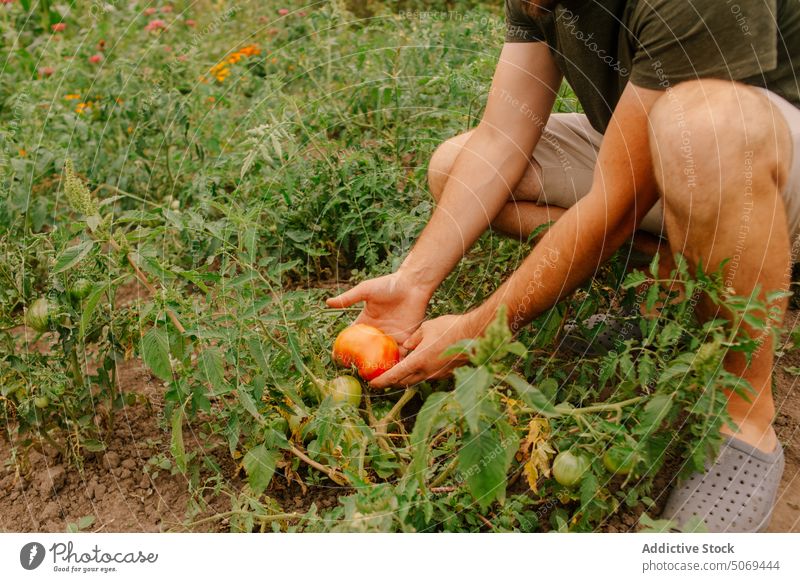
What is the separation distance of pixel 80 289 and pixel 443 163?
3.68 feet

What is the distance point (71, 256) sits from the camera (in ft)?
5.46

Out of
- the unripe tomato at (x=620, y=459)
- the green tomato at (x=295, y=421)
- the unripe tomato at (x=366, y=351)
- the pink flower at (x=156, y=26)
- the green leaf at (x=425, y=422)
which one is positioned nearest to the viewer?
the green leaf at (x=425, y=422)

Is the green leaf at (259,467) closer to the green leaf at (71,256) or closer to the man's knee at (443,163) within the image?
the green leaf at (71,256)

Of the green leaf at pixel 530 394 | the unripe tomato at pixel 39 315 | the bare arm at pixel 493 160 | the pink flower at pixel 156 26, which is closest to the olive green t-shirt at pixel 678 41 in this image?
the bare arm at pixel 493 160

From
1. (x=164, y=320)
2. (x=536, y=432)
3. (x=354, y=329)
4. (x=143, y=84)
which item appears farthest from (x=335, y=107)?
(x=536, y=432)

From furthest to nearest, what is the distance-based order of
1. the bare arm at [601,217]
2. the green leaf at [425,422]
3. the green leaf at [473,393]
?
the bare arm at [601,217], the green leaf at [425,422], the green leaf at [473,393]

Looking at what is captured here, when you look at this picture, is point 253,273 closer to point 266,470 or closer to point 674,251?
point 266,470

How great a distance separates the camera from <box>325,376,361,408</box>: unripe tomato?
6.21 ft

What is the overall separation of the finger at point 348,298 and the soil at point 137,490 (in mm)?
473

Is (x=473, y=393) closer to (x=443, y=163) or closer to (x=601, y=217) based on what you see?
(x=601, y=217)

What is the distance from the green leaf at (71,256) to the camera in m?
1.61

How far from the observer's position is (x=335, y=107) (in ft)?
9.45
